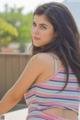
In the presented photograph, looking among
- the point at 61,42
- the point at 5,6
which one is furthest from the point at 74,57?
the point at 5,6

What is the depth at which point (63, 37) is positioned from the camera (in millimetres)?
1598

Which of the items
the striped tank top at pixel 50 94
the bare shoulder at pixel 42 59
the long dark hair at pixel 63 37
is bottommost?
the striped tank top at pixel 50 94

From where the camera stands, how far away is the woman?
1.52 meters

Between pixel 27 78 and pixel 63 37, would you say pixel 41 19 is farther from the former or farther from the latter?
pixel 27 78

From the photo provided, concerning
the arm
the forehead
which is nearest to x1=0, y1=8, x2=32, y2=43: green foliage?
the forehead

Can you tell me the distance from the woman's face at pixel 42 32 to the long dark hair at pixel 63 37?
0.05 ft

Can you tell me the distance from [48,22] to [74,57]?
0.17 metres

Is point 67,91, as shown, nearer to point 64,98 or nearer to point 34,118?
point 64,98

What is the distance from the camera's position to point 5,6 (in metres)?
54.3

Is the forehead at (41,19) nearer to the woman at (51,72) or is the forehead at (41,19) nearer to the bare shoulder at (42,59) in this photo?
the woman at (51,72)

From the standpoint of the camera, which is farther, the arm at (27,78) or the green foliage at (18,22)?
the green foliage at (18,22)

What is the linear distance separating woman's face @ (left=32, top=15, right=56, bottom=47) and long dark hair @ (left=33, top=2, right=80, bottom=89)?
1 centimetres

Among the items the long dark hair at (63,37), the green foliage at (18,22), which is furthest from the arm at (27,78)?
the green foliage at (18,22)

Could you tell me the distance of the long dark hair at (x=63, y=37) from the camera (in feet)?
5.21
